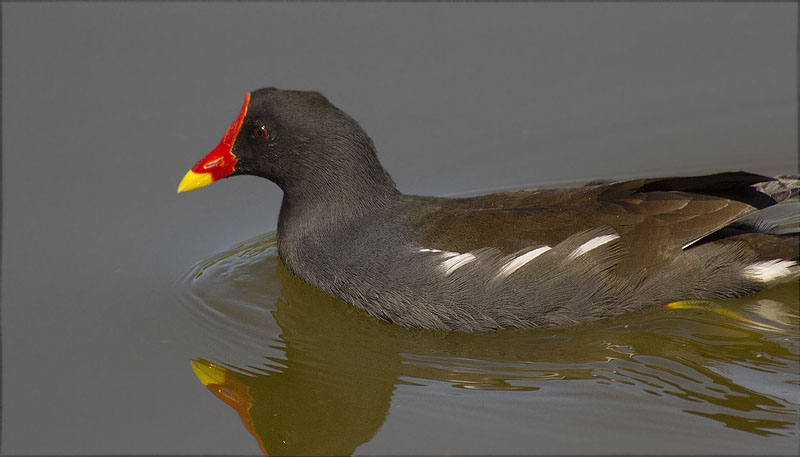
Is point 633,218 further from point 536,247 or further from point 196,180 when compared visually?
point 196,180

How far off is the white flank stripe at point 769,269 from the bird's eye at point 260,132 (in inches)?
107

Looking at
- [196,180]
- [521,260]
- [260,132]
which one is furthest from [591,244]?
[196,180]

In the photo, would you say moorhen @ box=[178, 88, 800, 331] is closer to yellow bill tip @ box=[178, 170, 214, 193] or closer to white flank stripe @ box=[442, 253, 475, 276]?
white flank stripe @ box=[442, 253, 475, 276]

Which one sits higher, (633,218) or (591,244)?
(633,218)

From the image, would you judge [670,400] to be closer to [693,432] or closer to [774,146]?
[693,432]

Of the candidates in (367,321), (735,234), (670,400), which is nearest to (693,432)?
(670,400)

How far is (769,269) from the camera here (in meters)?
5.57

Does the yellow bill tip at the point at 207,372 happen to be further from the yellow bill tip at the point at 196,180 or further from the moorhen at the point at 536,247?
the yellow bill tip at the point at 196,180

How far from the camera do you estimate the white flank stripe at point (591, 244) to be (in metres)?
5.39

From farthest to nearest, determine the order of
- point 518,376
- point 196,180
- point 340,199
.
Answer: point 196,180
point 340,199
point 518,376

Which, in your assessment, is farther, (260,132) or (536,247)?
(260,132)

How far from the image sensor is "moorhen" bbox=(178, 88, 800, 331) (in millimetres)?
5410

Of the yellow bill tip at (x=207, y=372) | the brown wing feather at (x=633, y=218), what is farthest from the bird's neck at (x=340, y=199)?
the yellow bill tip at (x=207, y=372)

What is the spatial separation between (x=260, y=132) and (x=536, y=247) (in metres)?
1.72
